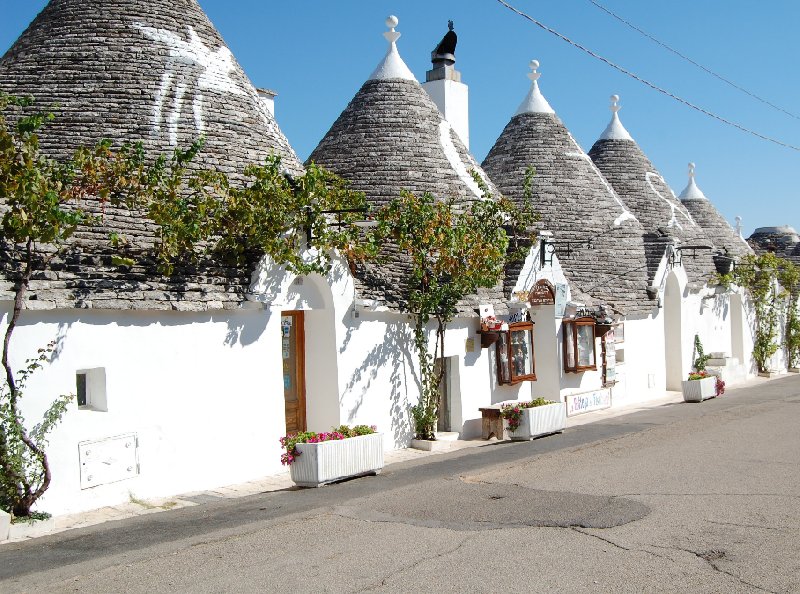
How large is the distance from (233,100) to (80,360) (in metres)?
6.10

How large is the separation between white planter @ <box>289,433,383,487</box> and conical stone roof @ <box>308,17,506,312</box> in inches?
203

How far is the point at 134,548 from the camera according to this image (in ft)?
27.4

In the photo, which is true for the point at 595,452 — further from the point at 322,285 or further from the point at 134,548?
the point at 134,548

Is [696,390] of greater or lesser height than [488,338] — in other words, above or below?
below

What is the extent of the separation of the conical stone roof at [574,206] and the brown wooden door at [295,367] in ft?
30.3

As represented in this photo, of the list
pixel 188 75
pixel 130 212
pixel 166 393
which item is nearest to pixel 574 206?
pixel 188 75

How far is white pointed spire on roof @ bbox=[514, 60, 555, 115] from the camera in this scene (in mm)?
24250

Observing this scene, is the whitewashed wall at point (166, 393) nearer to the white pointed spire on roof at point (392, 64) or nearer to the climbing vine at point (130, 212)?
the climbing vine at point (130, 212)

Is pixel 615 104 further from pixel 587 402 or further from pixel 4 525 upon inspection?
pixel 4 525

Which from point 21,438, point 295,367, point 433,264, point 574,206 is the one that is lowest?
point 21,438

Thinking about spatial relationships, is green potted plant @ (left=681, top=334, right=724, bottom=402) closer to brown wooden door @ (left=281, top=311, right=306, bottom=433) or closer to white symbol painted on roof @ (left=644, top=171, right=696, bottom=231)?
white symbol painted on roof @ (left=644, top=171, right=696, bottom=231)

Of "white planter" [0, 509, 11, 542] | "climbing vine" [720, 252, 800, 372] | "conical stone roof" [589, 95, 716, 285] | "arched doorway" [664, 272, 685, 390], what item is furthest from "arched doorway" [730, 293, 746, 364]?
"white planter" [0, 509, 11, 542]

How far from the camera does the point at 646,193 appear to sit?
27344mm

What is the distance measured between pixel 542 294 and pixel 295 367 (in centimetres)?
638
